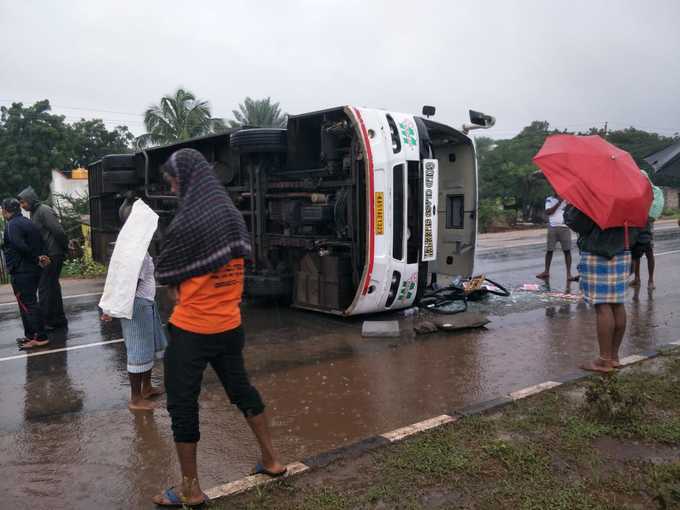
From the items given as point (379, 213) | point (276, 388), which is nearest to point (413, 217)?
point (379, 213)

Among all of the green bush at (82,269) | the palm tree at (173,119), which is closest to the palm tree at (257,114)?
the palm tree at (173,119)

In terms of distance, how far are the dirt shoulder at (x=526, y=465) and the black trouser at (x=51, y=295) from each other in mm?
5216

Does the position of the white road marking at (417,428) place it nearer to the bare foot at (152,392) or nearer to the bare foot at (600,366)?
the bare foot at (600,366)

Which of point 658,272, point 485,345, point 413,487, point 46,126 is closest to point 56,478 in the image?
point 413,487

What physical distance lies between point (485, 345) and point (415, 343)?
732 millimetres

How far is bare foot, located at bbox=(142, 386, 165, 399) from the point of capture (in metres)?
4.87

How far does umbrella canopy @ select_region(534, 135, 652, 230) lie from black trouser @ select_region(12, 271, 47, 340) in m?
5.62

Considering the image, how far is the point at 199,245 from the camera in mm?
3059

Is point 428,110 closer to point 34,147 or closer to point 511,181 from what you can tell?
point 511,181

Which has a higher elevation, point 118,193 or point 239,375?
point 118,193

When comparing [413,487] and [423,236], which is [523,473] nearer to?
[413,487]

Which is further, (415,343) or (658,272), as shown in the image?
(658,272)

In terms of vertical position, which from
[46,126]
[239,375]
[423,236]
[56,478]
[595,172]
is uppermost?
[46,126]

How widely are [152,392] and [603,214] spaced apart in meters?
3.99
